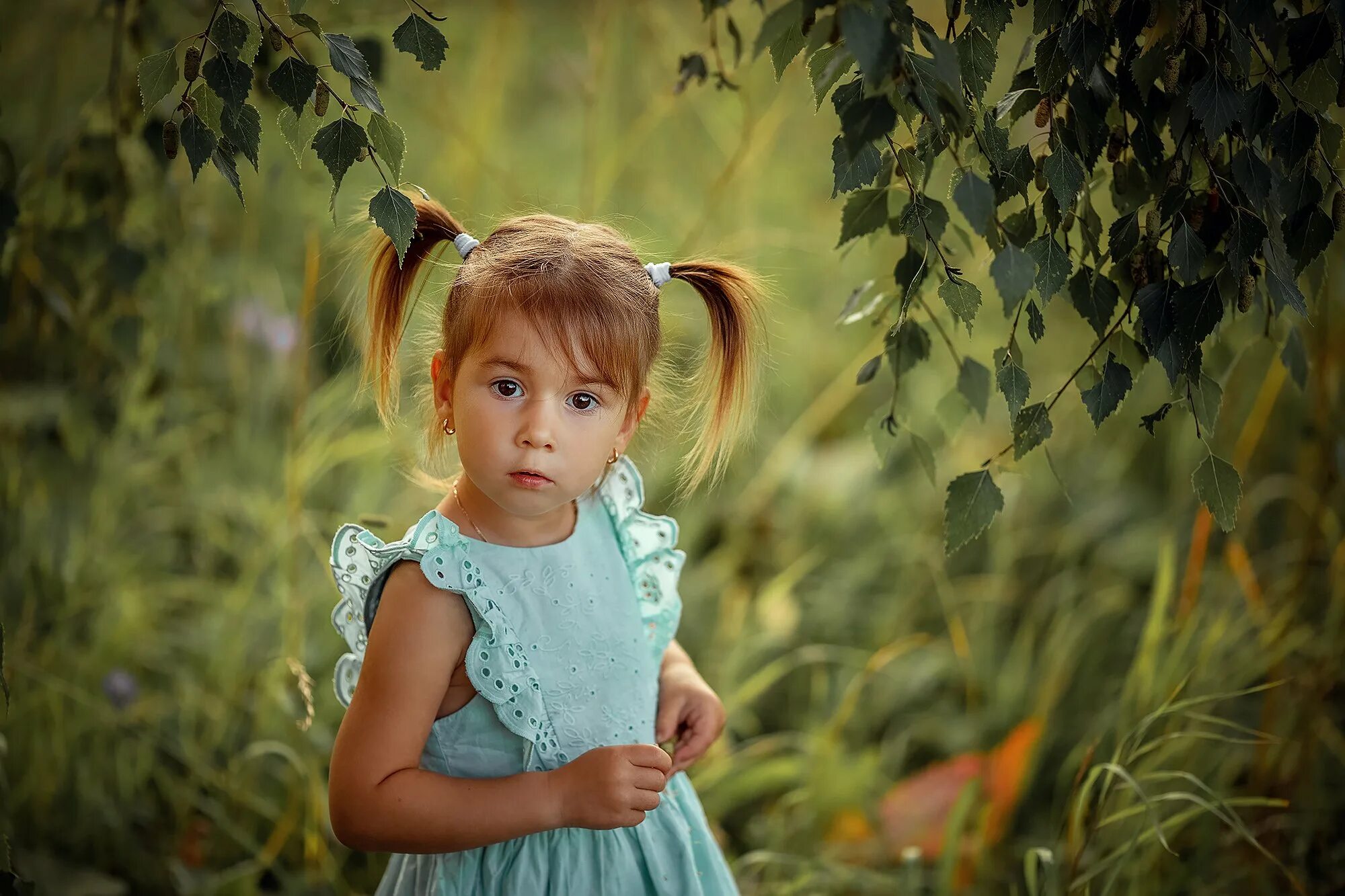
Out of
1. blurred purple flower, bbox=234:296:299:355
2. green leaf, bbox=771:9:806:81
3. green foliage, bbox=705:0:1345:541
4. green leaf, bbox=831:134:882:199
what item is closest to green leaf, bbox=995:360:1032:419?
green foliage, bbox=705:0:1345:541

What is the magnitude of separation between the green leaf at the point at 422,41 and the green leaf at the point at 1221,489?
767mm

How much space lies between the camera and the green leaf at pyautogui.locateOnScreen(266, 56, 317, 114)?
3.04 ft

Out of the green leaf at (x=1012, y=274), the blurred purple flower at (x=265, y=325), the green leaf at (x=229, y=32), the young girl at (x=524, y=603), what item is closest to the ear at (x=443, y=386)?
the young girl at (x=524, y=603)

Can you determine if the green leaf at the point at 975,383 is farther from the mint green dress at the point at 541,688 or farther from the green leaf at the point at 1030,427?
the mint green dress at the point at 541,688

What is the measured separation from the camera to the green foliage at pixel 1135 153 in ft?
3.07

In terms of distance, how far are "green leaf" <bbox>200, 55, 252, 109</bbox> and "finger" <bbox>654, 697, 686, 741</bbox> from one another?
30.2 inches

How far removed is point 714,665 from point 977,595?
614mm

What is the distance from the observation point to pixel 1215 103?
0.93 meters

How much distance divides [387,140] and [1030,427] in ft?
2.09

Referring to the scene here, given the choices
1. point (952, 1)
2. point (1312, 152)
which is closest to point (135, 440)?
point (952, 1)

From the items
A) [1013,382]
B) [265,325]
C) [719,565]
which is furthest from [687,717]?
[265,325]

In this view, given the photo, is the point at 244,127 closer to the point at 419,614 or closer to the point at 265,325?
the point at 419,614

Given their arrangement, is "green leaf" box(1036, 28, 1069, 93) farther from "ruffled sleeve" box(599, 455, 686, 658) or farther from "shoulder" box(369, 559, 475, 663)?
"shoulder" box(369, 559, 475, 663)

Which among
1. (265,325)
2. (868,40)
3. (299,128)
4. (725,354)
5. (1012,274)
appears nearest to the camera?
(868,40)
